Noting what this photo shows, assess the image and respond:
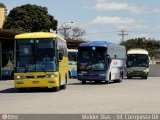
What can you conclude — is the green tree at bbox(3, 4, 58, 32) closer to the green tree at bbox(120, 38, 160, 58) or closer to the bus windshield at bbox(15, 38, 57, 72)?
the bus windshield at bbox(15, 38, 57, 72)

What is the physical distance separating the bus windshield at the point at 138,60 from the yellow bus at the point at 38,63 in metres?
26.9

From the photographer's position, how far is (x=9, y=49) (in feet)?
168

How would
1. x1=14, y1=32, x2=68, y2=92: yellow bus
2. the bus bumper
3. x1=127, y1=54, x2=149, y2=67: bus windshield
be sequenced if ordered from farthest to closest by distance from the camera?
1. x1=127, y1=54, x2=149, y2=67: bus windshield
2. the bus bumper
3. x1=14, y1=32, x2=68, y2=92: yellow bus

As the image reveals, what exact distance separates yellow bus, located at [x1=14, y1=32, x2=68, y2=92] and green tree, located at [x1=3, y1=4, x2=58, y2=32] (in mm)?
62312

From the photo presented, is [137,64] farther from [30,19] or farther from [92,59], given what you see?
[30,19]

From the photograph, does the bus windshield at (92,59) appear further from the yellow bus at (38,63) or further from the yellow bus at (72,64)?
the yellow bus at (72,64)

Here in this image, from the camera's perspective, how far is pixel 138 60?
Answer: 181ft

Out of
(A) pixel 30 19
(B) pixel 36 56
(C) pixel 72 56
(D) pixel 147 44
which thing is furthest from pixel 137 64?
(D) pixel 147 44

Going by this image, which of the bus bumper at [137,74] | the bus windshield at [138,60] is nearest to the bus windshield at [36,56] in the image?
the bus bumper at [137,74]

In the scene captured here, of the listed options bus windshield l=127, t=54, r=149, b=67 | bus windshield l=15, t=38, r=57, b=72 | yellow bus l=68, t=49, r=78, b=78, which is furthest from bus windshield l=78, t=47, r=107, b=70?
bus windshield l=127, t=54, r=149, b=67

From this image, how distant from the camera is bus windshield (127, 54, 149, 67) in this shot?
Answer: 55.0m

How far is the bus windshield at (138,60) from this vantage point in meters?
55.0

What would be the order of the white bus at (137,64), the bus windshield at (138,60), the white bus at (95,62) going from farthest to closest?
the bus windshield at (138,60)
the white bus at (137,64)
the white bus at (95,62)

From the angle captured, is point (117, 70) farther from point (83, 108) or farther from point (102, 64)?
point (83, 108)
